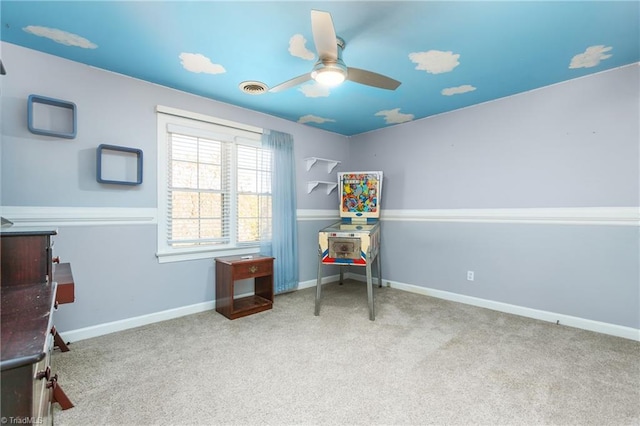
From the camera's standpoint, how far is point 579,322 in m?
2.73

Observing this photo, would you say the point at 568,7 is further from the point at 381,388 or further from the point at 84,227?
the point at 84,227

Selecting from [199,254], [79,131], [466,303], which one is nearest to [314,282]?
[199,254]

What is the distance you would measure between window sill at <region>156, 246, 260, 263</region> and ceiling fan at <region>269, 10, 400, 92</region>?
1.91 m

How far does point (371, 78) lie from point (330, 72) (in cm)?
35

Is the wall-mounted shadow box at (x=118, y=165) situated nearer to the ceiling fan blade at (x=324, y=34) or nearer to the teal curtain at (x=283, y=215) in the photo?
the teal curtain at (x=283, y=215)

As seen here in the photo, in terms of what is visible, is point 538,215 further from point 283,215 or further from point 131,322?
point 131,322

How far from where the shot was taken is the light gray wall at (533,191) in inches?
100

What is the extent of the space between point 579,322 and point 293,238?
312cm

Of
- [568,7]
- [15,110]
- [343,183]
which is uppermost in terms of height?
[568,7]

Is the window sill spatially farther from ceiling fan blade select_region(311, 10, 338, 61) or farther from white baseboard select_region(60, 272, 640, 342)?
ceiling fan blade select_region(311, 10, 338, 61)

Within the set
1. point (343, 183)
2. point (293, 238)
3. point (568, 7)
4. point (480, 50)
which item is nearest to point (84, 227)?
point (293, 238)

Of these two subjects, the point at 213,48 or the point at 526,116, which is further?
the point at 526,116

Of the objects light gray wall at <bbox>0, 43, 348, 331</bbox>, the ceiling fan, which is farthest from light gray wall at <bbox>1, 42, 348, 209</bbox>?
the ceiling fan

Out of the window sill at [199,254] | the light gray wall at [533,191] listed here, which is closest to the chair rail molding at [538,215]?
the light gray wall at [533,191]
